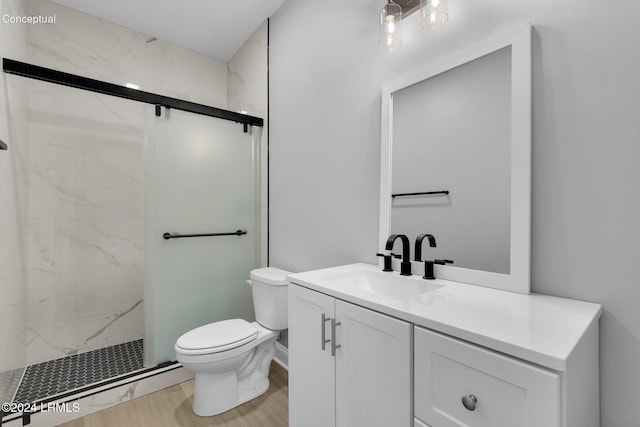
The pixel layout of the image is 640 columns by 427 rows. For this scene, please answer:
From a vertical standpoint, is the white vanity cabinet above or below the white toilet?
above

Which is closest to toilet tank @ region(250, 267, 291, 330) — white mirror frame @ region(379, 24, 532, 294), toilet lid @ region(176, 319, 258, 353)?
toilet lid @ region(176, 319, 258, 353)

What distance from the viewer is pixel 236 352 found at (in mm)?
1662

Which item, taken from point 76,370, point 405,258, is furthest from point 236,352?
point 76,370

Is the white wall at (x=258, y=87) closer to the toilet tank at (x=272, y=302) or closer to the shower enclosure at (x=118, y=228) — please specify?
the shower enclosure at (x=118, y=228)

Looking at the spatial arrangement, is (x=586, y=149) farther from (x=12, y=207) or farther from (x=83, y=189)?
(x=83, y=189)

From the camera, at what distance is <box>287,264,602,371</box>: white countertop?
2.00 feet

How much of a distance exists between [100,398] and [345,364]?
1.65 meters

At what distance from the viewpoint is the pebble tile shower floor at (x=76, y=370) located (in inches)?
69.4

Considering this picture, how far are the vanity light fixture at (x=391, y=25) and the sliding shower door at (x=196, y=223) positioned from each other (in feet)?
4.54

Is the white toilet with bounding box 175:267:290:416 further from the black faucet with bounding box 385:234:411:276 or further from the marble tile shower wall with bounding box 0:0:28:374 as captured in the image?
the marble tile shower wall with bounding box 0:0:28:374

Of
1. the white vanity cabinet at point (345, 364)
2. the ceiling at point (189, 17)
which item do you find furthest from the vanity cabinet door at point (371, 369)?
the ceiling at point (189, 17)

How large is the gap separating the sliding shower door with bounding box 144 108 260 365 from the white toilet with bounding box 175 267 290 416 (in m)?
0.37

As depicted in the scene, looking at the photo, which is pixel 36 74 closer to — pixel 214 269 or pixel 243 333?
pixel 214 269

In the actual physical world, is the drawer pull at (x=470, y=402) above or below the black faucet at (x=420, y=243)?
below
